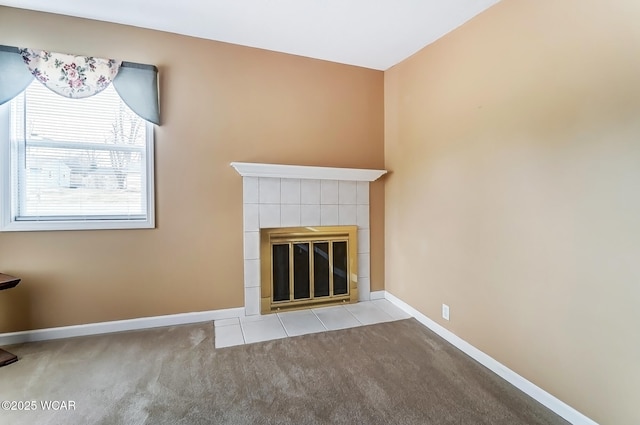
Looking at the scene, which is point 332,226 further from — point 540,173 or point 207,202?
point 540,173

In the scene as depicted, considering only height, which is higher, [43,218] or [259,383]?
[43,218]

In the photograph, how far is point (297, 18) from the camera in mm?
2393

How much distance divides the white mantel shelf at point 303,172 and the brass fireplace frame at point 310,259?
1.75 feet

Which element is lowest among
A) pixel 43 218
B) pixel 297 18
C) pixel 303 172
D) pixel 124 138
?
pixel 43 218

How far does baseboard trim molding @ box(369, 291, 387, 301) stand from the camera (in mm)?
3473

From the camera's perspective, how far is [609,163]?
148 centimetres

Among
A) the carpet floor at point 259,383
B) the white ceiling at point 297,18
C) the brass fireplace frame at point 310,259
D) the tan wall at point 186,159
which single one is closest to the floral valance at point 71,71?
the tan wall at point 186,159

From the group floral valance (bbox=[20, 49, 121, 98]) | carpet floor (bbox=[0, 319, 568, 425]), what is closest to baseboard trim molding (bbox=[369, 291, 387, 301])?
carpet floor (bbox=[0, 319, 568, 425])

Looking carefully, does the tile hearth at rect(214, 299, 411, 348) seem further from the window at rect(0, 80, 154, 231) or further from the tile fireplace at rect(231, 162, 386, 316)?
the window at rect(0, 80, 154, 231)

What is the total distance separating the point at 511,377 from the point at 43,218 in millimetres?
3606

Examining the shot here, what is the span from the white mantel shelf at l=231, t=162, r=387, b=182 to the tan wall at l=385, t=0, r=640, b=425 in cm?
65

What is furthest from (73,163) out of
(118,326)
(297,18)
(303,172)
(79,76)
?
(297,18)

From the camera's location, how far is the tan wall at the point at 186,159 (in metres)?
2.42

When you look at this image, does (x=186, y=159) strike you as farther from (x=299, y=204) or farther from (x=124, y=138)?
(x=299, y=204)
